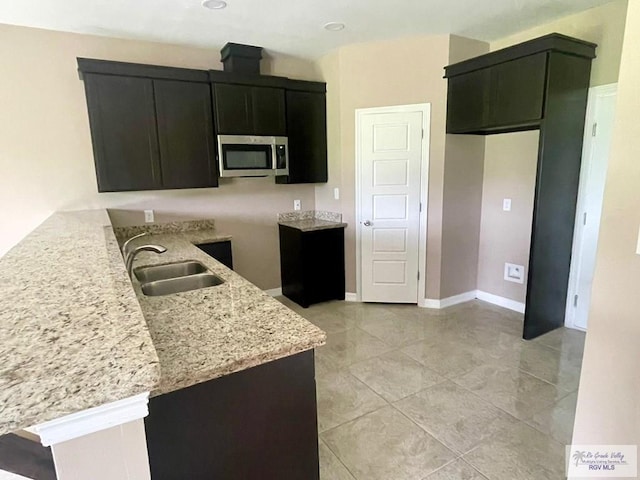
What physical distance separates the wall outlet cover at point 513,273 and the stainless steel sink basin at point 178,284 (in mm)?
3018

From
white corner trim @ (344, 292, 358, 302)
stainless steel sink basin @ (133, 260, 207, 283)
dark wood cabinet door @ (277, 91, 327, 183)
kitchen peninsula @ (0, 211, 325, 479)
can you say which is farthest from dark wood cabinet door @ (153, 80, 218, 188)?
white corner trim @ (344, 292, 358, 302)

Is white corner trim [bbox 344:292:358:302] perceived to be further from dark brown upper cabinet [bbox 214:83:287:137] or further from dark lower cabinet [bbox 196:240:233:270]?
dark brown upper cabinet [bbox 214:83:287:137]

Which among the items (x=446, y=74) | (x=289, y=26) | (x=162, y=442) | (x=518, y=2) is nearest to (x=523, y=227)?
(x=446, y=74)

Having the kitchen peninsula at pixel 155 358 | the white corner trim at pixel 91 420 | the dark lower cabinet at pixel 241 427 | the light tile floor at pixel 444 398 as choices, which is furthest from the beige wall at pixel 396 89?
the white corner trim at pixel 91 420

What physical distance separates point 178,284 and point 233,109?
1.99 meters

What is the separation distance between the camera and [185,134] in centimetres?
330

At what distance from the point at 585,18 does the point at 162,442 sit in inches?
156

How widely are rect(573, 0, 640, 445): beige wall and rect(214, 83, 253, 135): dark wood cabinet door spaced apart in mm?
2936

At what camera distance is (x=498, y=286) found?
3.86 m

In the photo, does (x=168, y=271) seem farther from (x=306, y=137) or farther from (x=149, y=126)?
(x=306, y=137)

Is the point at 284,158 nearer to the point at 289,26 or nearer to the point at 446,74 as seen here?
the point at 289,26

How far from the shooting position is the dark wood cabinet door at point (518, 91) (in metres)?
2.79

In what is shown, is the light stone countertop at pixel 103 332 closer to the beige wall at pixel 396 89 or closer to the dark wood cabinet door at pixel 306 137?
the dark wood cabinet door at pixel 306 137

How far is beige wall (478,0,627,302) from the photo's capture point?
284 cm
